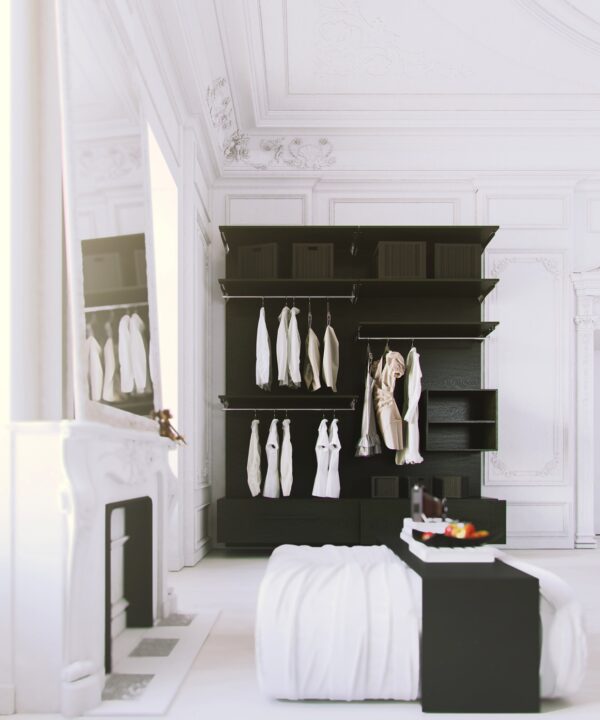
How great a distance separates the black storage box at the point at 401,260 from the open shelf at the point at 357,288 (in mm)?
83

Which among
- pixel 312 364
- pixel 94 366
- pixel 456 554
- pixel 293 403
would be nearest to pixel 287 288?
pixel 312 364

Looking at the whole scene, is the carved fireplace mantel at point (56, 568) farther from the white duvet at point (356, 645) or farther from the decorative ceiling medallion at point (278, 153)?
the decorative ceiling medallion at point (278, 153)

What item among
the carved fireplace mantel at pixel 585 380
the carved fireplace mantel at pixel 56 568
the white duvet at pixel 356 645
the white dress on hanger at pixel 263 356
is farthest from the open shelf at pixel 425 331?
the carved fireplace mantel at pixel 56 568

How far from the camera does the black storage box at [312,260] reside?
5.79m

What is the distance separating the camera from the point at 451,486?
5.67m

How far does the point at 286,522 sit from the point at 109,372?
304 cm

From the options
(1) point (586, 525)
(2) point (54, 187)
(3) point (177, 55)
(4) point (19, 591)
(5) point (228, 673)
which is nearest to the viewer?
(4) point (19, 591)

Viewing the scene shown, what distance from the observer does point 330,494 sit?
5.60m

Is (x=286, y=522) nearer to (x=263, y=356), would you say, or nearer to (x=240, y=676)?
(x=263, y=356)

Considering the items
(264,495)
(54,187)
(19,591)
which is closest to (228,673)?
(19,591)

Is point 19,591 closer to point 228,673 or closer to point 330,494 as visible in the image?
point 228,673

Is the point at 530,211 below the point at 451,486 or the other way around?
the other way around

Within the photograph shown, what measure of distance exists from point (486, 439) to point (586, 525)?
3.76 ft

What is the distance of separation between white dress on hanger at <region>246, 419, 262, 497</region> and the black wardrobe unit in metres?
0.11
